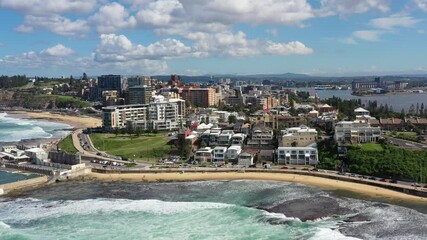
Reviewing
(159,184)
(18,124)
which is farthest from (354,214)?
→ (18,124)

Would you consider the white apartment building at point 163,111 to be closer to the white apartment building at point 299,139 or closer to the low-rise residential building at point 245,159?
the white apartment building at point 299,139

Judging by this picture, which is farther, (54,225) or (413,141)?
(413,141)

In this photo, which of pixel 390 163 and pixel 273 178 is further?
pixel 273 178

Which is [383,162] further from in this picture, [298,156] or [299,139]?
[299,139]

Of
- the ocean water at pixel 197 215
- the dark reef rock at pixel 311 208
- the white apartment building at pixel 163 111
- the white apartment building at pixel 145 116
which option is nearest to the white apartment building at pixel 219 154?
the ocean water at pixel 197 215

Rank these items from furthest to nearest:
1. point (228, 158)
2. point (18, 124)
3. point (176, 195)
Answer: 1. point (18, 124)
2. point (228, 158)
3. point (176, 195)

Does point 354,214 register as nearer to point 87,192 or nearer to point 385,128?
point 87,192

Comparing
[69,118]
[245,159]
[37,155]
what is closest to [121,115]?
[37,155]
